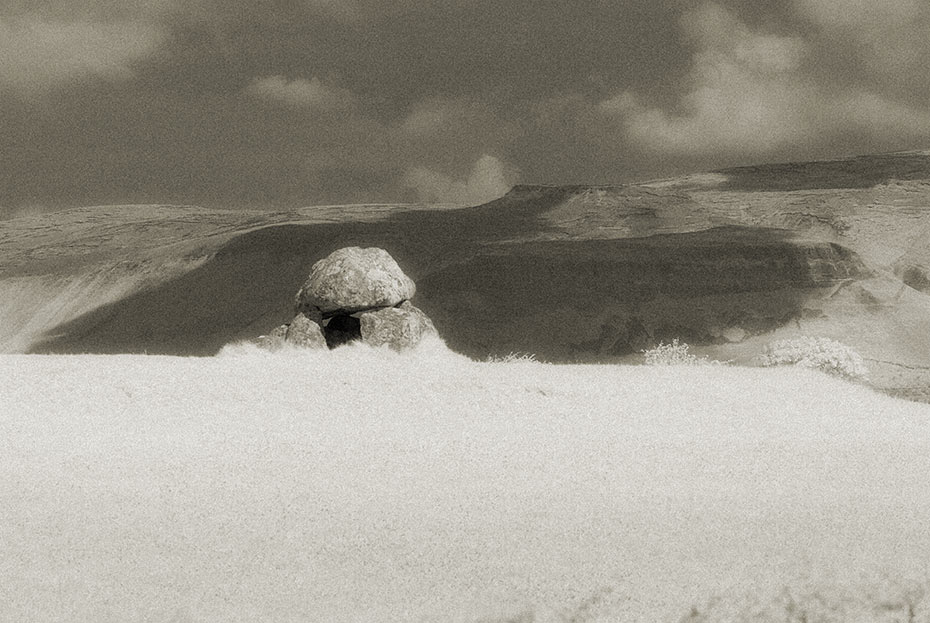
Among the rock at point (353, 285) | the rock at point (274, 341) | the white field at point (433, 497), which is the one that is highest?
the rock at point (353, 285)

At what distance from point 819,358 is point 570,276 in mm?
23184

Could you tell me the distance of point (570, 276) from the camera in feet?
157

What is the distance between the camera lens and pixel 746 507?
8.66 m

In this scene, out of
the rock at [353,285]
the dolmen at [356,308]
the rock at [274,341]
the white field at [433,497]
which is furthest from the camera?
the rock at [353,285]

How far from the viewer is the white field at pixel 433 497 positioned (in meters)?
6.57

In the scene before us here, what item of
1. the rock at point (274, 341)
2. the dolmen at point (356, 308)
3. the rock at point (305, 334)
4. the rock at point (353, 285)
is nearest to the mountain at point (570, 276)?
the dolmen at point (356, 308)

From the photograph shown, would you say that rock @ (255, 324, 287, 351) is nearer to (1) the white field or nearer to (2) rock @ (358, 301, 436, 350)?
(2) rock @ (358, 301, 436, 350)

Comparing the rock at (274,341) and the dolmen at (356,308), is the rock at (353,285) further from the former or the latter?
the rock at (274,341)

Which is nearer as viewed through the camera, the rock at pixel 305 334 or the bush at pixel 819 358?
the rock at pixel 305 334

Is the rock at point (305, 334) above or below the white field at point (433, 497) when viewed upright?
above

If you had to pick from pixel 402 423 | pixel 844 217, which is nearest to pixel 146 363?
pixel 402 423

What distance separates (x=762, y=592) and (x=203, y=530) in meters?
4.25

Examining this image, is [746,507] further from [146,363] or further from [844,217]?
[844,217]

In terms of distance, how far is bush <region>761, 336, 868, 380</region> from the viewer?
25.1m
